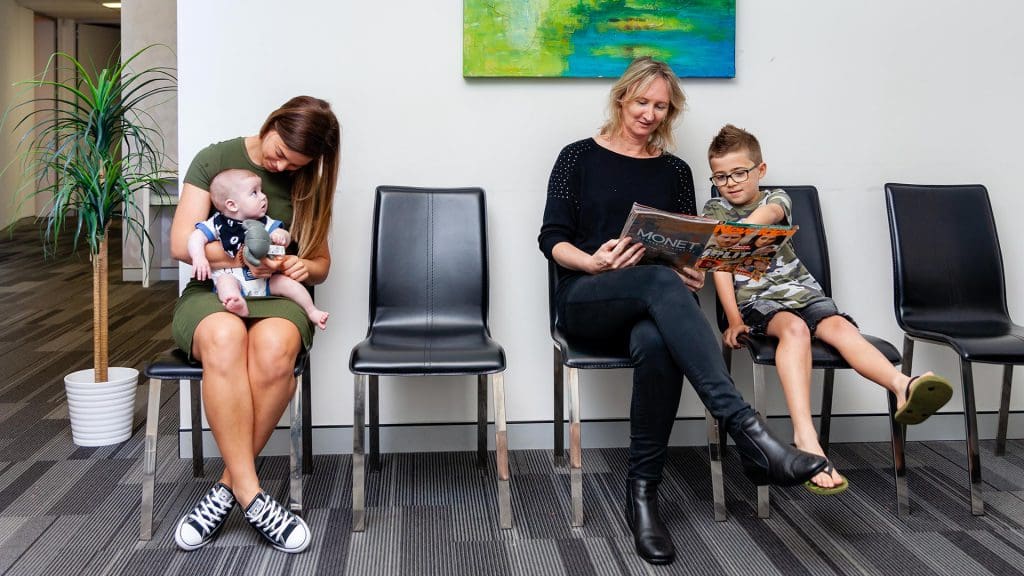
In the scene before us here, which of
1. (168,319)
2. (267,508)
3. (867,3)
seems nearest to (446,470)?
(267,508)

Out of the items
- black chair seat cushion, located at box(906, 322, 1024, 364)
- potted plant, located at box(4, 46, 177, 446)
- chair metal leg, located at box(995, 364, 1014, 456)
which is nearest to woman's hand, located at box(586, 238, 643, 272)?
black chair seat cushion, located at box(906, 322, 1024, 364)

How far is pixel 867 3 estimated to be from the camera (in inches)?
116

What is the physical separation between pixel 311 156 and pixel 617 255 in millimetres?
811

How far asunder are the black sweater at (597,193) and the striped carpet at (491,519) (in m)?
0.67

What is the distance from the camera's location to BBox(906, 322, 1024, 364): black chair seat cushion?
2.43 metres

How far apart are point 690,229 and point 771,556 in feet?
2.57

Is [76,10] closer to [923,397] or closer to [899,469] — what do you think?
[899,469]

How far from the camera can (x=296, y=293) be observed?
238 centimetres

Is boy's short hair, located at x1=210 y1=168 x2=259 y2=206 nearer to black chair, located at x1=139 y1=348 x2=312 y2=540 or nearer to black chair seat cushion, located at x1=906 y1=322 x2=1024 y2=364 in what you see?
black chair, located at x1=139 y1=348 x2=312 y2=540

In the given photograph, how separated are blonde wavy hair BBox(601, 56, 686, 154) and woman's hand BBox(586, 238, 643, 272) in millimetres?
470

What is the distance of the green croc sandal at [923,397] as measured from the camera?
2068 millimetres

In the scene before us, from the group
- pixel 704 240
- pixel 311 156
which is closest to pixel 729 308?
pixel 704 240

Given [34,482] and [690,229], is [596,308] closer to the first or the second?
[690,229]

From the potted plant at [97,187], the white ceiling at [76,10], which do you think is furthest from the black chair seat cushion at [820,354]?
the white ceiling at [76,10]
